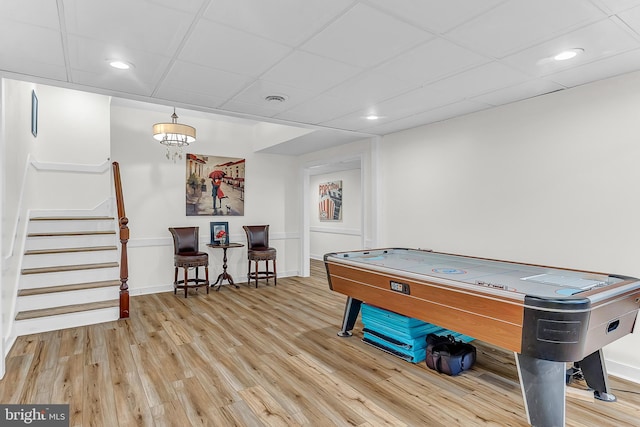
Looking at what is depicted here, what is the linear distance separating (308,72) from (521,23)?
1.42 m

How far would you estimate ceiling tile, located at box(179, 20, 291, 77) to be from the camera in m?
2.05

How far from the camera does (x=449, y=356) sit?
2.72 metres

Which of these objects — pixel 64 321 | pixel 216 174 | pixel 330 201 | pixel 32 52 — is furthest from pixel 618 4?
pixel 330 201

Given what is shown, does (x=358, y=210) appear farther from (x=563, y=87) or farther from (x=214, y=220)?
(x=563, y=87)

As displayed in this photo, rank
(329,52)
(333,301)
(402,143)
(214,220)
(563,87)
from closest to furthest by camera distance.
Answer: (329,52) < (563,87) < (402,143) < (333,301) < (214,220)

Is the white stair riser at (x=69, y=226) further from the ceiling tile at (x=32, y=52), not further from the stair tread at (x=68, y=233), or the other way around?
the ceiling tile at (x=32, y=52)

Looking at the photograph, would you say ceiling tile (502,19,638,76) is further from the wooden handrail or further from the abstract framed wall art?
the abstract framed wall art

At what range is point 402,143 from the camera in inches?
181

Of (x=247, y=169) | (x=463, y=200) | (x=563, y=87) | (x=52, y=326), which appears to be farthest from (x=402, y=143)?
(x=52, y=326)

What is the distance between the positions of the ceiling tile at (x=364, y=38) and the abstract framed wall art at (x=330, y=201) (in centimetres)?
591

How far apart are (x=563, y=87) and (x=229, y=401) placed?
3.65m

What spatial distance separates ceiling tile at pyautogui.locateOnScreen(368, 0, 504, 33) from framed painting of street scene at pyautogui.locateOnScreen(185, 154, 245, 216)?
463cm

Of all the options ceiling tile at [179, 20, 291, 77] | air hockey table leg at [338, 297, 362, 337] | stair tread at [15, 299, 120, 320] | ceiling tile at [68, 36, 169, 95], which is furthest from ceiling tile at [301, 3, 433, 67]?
stair tread at [15, 299, 120, 320]

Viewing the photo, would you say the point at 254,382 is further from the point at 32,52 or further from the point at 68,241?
the point at 68,241
